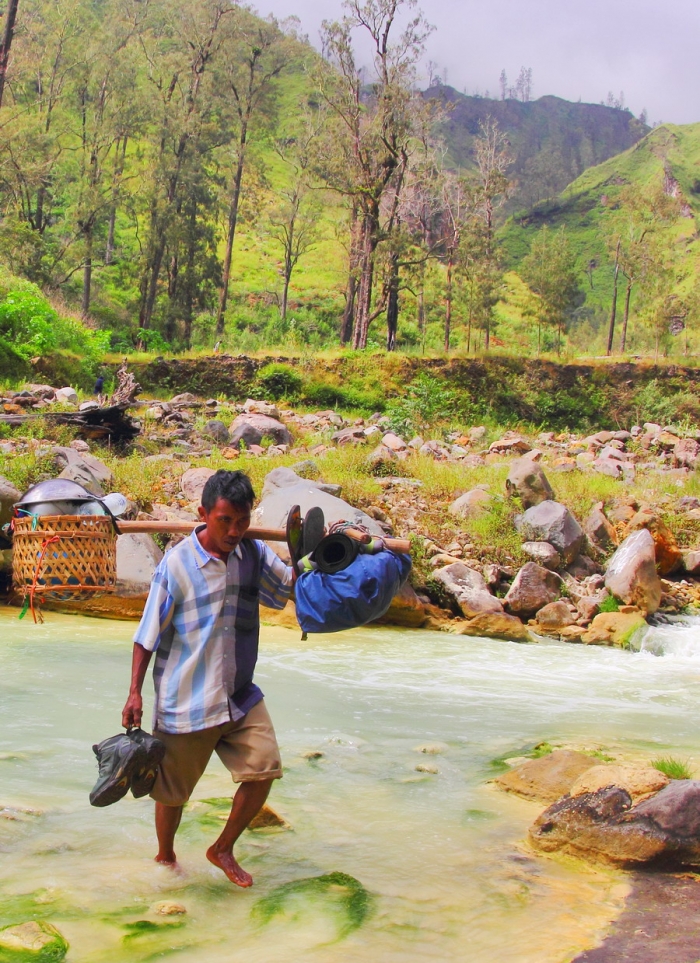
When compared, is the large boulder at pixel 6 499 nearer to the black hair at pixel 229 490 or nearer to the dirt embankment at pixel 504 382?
the black hair at pixel 229 490

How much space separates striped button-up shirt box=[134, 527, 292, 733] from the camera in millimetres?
2984

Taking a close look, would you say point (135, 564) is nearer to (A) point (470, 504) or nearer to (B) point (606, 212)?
(A) point (470, 504)

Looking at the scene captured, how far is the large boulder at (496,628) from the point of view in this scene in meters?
8.95

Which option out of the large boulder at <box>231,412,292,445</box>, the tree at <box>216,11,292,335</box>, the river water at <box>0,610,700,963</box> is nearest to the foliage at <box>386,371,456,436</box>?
the large boulder at <box>231,412,292,445</box>

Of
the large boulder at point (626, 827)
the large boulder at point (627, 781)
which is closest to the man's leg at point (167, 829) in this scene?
the large boulder at point (626, 827)

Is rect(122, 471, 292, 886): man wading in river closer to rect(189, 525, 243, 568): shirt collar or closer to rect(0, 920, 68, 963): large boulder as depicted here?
rect(189, 525, 243, 568): shirt collar

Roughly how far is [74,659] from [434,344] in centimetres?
3183

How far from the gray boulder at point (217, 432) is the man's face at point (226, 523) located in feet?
38.7

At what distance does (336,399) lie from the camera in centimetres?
2038


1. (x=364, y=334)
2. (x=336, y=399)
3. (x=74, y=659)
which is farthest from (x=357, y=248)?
(x=74, y=659)

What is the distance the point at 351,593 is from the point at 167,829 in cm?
115

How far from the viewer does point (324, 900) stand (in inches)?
122

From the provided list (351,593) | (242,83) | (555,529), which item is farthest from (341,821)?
(242,83)

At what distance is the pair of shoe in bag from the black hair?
2.61 feet
